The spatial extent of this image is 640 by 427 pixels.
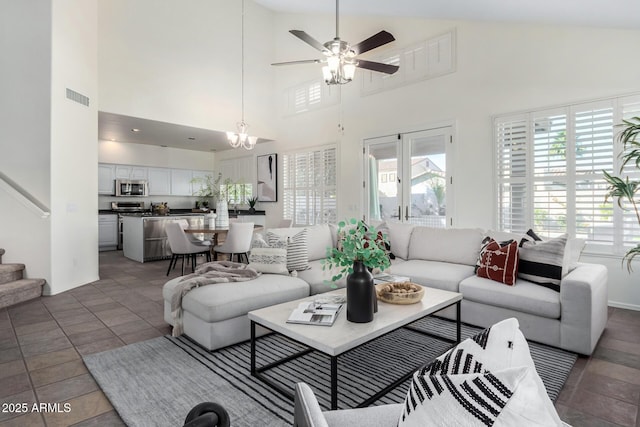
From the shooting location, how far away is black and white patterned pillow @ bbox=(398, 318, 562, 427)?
51cm

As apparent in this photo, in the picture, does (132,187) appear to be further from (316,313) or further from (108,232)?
(316,313)

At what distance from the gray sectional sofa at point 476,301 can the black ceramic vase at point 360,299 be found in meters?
0.64

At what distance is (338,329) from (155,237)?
5759 millimetres

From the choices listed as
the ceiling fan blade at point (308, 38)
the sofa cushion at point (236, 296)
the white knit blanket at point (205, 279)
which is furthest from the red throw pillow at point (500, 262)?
the ceiling fan blade at point (308, 38)

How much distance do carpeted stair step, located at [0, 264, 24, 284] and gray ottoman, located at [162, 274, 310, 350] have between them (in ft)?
8.71

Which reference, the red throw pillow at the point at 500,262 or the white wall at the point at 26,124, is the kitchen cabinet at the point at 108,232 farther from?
the red throw pillow at the point at 500,262

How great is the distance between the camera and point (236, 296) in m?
2.76

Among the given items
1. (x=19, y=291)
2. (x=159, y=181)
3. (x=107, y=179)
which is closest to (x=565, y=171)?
(x=19, y=291)

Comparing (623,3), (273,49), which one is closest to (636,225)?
(623,3)

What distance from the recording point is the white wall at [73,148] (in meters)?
4.39

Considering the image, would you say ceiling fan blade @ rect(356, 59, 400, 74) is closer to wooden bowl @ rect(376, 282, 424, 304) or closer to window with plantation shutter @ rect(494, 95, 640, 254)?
window with plantation shutter @ rect(494, 95, 640, 254)

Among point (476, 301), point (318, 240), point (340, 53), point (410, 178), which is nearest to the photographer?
point (476, 301)

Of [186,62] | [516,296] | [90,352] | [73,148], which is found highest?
[186,62]

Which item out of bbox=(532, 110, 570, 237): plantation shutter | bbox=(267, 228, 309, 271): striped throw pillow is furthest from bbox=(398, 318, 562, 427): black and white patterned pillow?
bbox=(532, 110, 570, 237): plantation shutter
